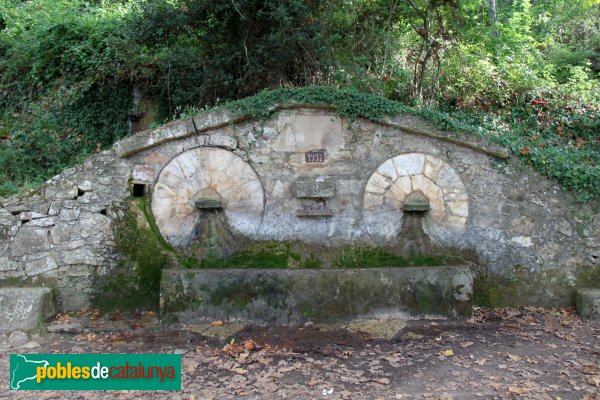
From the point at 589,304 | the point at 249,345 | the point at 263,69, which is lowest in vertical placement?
the point at 249,345

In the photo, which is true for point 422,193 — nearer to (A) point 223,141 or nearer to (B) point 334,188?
(B) point 334,188

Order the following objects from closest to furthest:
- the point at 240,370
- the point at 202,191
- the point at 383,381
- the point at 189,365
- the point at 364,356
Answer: the point at 383,381 < the point at 240,370 < the point at 189,365 < the point at 364,356 < the point at 202,191

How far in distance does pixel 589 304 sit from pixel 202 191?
4251 mm

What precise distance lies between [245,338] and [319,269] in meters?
1.06

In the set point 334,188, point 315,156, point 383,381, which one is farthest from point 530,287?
point 315,156

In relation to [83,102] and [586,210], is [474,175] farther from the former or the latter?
[83,102]

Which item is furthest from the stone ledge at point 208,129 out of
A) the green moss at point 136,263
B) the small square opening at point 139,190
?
the green moss at point 136,263

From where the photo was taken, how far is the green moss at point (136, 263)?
561 centimetres

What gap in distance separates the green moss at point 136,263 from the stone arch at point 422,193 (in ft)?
7.95

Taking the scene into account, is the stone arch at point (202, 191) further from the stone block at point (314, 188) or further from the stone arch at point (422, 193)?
the stone arch at point (422, 193)

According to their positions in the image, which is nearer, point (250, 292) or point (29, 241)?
point (250, 292)

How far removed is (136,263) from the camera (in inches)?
221

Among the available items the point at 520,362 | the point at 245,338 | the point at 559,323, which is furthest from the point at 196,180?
the point at 559,323

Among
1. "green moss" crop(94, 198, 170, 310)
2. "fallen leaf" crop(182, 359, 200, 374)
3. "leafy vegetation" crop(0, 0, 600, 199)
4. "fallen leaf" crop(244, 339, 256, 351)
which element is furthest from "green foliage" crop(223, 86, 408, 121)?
"fallen leaf" crop(182, 359, 200, 374)
